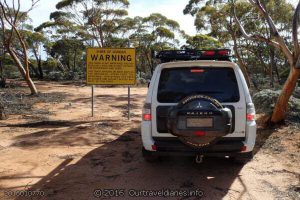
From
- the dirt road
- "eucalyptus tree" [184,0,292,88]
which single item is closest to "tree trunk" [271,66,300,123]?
the dirt road

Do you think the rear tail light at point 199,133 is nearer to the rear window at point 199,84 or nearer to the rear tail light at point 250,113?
the rear window at point 199,84

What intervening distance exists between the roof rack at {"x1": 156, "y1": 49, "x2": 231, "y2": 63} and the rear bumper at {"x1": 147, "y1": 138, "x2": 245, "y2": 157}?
→ 58.2 inches

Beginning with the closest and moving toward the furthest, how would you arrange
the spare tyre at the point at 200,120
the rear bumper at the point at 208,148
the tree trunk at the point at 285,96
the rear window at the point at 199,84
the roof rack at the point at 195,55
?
the spare tyre at the point at 200,120 < the rear bumper at the point at 208,148 < the rear window at the point at 199,84 < the roof rack at the point at 195,55 < the tree trunk at the point at 285,96

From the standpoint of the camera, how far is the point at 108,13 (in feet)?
115

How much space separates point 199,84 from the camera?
5137mm

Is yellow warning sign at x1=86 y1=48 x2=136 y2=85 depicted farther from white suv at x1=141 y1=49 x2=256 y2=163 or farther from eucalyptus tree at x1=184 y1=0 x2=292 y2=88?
eucalyptus tree at x1=184 y1=0 x2=292 y2=88

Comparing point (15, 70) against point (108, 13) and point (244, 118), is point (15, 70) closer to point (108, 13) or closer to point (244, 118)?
point (108, 13)

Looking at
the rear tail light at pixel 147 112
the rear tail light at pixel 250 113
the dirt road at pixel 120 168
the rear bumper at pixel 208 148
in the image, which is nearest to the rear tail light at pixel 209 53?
the rear tail light at pixel 250 113

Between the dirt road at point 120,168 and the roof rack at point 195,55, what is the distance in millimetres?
1873

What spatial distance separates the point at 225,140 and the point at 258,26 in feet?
83.2

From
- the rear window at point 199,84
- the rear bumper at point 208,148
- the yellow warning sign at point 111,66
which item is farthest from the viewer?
the yellow warning sign at point 111,66

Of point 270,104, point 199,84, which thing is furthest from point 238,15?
point 199,84

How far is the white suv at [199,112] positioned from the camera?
4.70m

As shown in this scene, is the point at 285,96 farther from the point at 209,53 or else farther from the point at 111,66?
the point at 111,66
